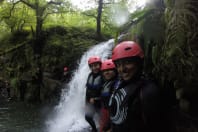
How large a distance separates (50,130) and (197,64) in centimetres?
793

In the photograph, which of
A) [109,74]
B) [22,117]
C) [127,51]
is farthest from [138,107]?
[22,117]

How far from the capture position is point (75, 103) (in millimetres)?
13141

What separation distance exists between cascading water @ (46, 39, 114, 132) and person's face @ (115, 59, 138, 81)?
23.5ft

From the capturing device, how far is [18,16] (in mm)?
21375

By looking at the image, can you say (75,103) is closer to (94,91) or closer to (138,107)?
(94,91)

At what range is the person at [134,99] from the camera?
2207 millimetres

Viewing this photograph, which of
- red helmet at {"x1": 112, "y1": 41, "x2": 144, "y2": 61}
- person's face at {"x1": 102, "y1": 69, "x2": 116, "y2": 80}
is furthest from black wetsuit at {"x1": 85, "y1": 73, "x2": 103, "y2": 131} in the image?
red helmet at {"x1": 112, "y1": 41, "x2": 144, "y2": 61}

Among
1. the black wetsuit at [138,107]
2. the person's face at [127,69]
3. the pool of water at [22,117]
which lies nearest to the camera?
the black wetsuit at [138,107]

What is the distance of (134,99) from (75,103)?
1099cm

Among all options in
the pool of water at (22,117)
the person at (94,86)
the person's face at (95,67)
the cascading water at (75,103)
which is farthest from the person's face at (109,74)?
the pool of water at (22,117)

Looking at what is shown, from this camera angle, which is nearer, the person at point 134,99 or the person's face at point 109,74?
the person at point 134,99

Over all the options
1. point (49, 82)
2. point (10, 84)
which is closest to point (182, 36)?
point (49, 82)

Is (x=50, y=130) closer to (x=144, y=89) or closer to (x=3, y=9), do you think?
(x=144, y=89)

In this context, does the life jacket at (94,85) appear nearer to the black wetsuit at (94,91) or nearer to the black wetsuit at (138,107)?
the black wetsuit at (94,91)
